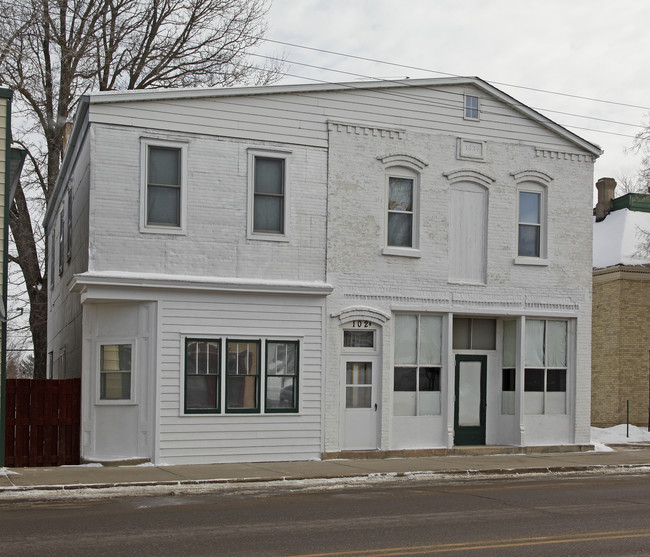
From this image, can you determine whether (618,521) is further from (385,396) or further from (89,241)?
(89,241)

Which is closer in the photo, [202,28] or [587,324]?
[587,324]

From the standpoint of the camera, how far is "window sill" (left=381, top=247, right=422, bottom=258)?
20.2 metres

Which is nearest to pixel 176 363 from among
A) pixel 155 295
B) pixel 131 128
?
pixel 155 295

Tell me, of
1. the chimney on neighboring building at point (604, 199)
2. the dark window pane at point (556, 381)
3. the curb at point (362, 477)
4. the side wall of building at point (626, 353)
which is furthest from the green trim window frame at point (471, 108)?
the chimney on neighboring building at point (604, 199)

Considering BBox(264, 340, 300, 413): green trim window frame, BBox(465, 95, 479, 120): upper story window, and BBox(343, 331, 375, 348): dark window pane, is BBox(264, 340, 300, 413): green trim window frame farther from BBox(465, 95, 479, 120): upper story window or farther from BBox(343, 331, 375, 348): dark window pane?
BBox(465, 95, 479, 120): upper story window

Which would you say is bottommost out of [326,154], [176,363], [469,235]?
[176,363]

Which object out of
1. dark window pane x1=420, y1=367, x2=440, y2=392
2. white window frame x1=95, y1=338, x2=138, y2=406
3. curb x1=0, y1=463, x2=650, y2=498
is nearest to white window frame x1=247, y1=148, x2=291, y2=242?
white window frame x1=95, y1=338, x2=138, y2=406

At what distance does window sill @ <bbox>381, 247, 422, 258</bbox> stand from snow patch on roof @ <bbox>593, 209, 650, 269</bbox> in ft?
33.7

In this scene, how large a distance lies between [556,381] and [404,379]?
Answer: 4.06 m

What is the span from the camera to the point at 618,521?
11.7 meters

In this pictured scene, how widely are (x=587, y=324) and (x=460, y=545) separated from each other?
1336cm

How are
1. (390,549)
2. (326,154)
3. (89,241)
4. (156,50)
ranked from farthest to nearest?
1. (156,50)
2. (326,154)
3. (89,241)
4. (390,549)

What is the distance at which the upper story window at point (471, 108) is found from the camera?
69.8 ft

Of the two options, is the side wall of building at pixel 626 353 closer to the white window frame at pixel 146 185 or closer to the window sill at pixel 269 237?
the window sill at pixel 269 237
